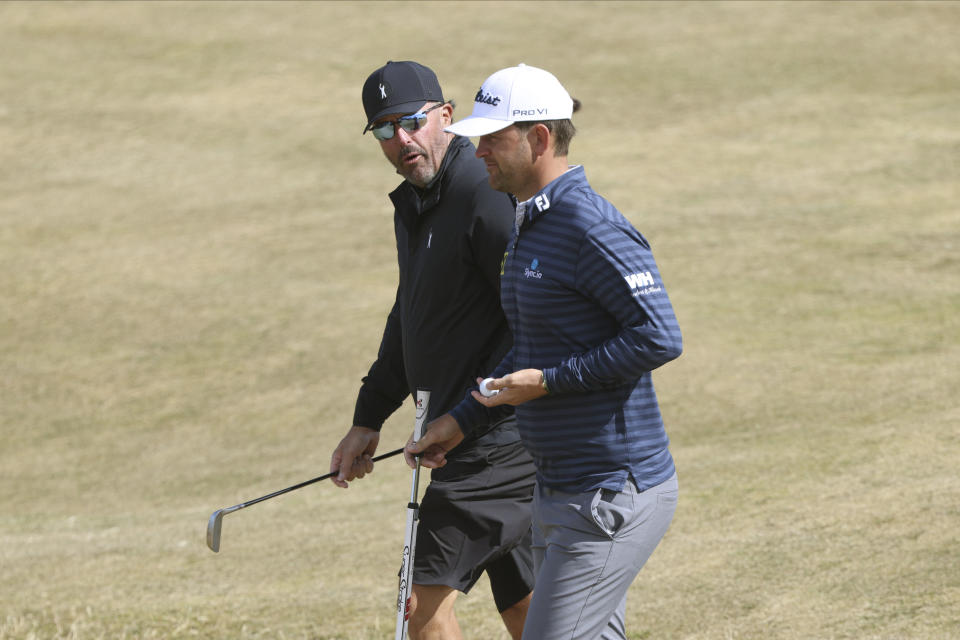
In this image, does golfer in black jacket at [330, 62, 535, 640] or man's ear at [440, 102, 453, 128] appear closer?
golfer in black jacket at [330, 62, 535, 640]

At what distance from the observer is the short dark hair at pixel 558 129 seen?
13.6ft

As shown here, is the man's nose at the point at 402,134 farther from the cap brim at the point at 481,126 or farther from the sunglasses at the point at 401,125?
the cap brim at the point at 481,126

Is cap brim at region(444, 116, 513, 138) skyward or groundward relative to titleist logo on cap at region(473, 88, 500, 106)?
groundward

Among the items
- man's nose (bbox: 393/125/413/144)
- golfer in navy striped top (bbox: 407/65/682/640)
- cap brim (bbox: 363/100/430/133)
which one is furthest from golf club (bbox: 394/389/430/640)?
cap brim (bbox: 363/100/430/133)

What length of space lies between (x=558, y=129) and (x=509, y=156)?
18 centimetres

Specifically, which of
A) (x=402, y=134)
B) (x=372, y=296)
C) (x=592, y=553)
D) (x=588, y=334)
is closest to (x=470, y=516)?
(x=592, y=553)

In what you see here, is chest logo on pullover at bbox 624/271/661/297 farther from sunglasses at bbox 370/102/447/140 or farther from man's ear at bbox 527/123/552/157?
sunglasses at bbox 370/102/447/140

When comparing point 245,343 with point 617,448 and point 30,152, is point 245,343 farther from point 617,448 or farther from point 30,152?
point 617,448

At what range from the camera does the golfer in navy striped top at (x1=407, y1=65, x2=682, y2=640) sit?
398cm

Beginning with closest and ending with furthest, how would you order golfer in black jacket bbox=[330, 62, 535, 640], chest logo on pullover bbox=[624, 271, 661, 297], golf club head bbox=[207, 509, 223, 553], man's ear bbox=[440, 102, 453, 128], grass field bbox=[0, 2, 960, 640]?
chest logo on pullover bbox=[624, 271, 661, 297], golfer in black jacket bbox=[330, 62, 535, 640], man's ear bbox=[440, 102, 453, 128], golf club head bbox=[207, 509, 223, 553], grass field bbox=[0, 2, 960, 640]

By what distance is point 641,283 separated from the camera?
394 centimetres

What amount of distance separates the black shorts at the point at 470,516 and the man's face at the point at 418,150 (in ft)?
3.62

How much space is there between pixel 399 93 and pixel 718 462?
678 centimetres

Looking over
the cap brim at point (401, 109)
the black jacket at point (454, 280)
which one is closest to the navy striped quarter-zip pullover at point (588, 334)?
the black jacket at point (454, 280)
